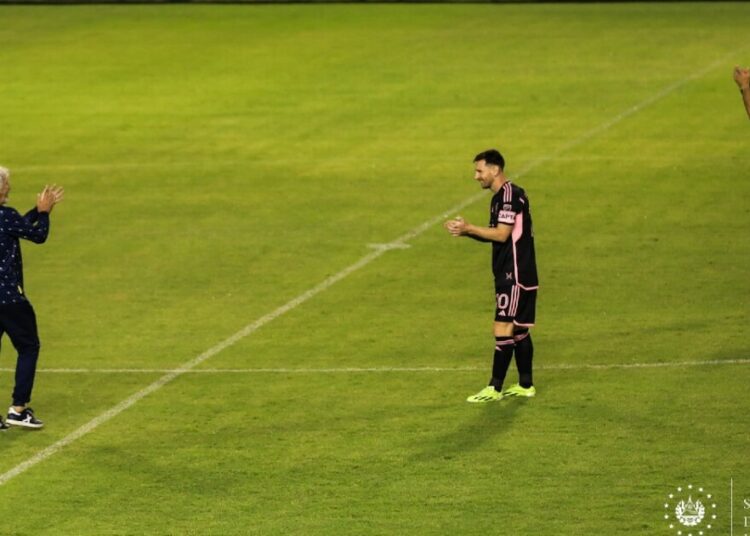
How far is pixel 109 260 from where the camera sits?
23281 mm

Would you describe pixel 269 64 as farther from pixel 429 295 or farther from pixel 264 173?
pixel 429 295

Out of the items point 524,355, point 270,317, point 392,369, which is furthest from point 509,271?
point 270,317

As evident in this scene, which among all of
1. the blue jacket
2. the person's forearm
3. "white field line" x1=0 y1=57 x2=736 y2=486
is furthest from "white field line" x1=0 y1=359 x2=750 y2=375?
the blue jacket

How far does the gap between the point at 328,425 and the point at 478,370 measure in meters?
2.21

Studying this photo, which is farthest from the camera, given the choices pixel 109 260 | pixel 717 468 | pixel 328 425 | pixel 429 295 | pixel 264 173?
pixel 264 173

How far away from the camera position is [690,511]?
1291cm

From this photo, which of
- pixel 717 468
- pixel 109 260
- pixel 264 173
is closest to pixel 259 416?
pixel 717 468

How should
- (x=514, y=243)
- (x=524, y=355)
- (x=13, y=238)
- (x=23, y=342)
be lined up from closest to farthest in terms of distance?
(x=13, y=238) → (x=23, y=342) → (x=514, y=243) → (x=524, y=355)

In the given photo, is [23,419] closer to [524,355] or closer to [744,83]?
[524,355]

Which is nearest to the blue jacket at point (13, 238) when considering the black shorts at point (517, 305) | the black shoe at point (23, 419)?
the black shoe at point (23, 419)

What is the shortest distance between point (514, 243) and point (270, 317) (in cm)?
448

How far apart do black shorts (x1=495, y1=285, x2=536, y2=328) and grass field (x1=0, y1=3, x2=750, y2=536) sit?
683mm

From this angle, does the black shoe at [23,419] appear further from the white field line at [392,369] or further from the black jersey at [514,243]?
the black jersey at [514,243]

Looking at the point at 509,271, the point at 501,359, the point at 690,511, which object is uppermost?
the point at 509,271
